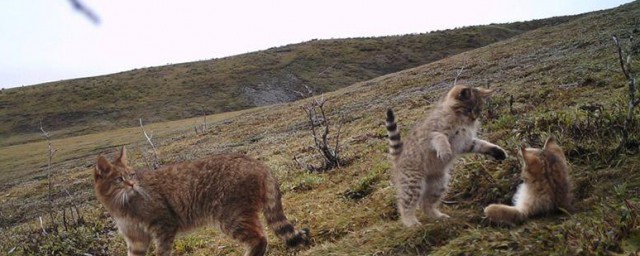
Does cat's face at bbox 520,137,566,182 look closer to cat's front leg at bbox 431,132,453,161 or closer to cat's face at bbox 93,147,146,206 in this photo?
cat's front leg at bbox 431,132,453,161

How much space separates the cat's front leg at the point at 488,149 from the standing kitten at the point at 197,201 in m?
2.71

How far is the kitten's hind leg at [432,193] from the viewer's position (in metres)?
6.71

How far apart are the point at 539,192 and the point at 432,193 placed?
5.28 ft

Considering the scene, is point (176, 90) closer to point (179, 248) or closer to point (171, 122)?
point (171, 122)

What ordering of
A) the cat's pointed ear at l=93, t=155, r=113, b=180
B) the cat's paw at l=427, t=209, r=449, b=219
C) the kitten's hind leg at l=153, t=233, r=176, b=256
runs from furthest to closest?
the cat's pointed ear at l=93, t=155, r=113, b=180 → the kitten's hind leg at l=153, t=233, r=176, b=256 → the cat's paw at l=427, t=209, r=449, b=219

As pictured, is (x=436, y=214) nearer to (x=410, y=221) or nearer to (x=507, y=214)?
(x=410, y=221)

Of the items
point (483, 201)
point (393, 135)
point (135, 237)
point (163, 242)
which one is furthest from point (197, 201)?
point (483, 201)

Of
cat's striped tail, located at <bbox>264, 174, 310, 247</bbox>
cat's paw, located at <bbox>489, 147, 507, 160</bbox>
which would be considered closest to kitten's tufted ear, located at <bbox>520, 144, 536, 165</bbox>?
cat's paw, located at <bbox>489, 147, 507, 160</bbox>

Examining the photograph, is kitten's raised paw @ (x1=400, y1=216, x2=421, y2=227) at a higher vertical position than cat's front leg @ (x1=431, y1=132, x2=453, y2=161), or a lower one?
lower

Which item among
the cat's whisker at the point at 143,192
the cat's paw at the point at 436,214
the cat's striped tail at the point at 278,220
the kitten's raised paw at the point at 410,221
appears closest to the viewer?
the kitten's raised paw at the point at 410,221

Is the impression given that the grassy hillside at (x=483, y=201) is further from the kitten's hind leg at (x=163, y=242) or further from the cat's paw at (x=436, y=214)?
the kitten's hind leg at (x=163, y=242)

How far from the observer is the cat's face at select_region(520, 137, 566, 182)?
5535 millimetres

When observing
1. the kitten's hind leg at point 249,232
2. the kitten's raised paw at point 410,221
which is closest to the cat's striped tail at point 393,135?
the kitten's raised paw at point 410,221

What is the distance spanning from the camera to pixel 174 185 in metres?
7.30
